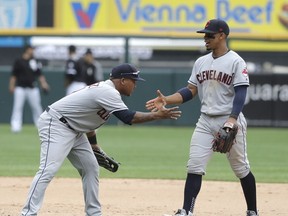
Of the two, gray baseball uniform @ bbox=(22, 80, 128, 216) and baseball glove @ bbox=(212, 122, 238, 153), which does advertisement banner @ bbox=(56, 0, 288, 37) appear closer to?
baseball glove @ bbox=(212, 122, 238, 153)

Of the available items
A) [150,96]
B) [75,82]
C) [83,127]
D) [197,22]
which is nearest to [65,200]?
[83,127]

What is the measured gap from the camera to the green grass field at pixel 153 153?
12102 mm

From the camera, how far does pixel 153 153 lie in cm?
1481

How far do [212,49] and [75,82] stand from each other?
1022cm

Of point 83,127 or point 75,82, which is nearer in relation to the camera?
point 83,127

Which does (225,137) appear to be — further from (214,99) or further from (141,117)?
(141,117)

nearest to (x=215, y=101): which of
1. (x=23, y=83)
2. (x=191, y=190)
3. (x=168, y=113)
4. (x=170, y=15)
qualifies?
(x=168, y=113)

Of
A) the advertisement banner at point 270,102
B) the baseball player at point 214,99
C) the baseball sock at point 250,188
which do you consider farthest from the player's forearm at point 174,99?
the advertisement banner at point 270,102

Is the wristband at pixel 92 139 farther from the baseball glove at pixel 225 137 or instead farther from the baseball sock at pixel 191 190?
A: the baseball glove at pixel 225 137

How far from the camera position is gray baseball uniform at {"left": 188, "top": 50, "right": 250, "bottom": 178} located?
7652 millimetres

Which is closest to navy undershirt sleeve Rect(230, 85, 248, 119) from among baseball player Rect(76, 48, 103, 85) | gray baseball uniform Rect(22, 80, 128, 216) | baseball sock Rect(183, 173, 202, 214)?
baseball sock Rect(183, 173, 202, 214)

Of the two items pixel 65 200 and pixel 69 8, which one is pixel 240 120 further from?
pixel 69 8

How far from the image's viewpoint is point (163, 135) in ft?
61.2

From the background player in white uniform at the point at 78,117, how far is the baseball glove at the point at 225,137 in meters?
0.55
